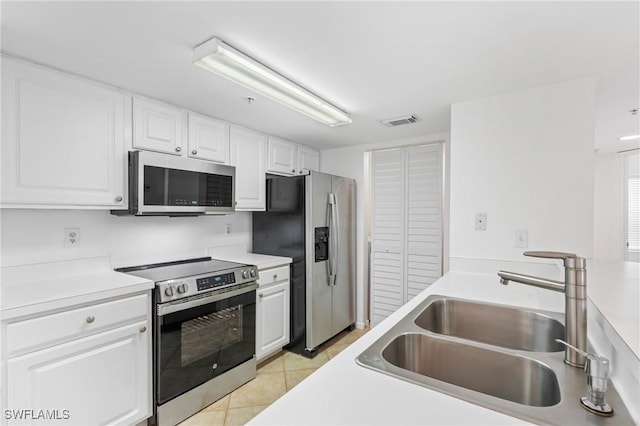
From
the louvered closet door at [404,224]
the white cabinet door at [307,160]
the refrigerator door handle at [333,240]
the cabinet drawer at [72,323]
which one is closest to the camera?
the cabinet drawer at [72,323]

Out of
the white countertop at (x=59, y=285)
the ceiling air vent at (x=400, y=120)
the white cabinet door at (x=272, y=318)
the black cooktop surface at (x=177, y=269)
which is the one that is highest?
the ceiling air vent at (x=400, y=120)

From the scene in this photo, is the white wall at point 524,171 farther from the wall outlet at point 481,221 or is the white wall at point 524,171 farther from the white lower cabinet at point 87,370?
the white lower cabinet at point 87,370

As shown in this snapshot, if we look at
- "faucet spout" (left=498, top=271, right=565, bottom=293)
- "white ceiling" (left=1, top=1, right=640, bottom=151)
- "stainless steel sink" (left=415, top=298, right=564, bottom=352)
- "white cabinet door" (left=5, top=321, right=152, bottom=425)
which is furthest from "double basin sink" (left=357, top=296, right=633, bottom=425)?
"white cabinet door" (left=5, top=321, right=152, bottom=425)

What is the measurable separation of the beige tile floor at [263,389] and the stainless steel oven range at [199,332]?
6cm

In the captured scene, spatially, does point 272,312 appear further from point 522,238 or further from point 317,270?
point 522,238

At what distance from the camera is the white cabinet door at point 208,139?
2.37m

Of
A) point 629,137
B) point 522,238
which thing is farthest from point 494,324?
point 629,137

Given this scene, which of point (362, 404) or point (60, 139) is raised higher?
point (60, 139)

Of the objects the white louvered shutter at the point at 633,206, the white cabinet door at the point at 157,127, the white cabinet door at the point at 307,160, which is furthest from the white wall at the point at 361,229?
the white louvered shutter at the point at 633,206

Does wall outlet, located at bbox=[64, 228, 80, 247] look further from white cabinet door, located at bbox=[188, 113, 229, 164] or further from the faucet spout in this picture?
the faucet spout

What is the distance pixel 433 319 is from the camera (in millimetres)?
1421

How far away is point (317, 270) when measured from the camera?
2912 millimetres

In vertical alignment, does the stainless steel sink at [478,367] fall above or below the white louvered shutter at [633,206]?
below

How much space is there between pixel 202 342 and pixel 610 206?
215 inches
